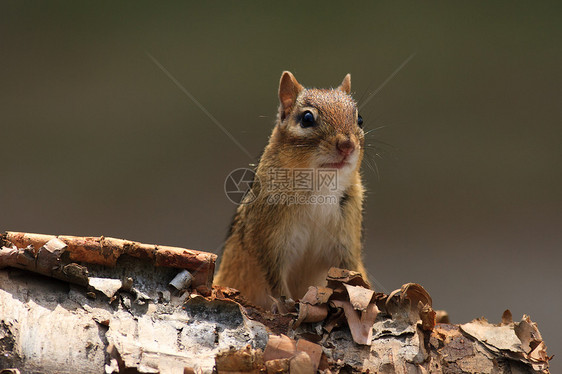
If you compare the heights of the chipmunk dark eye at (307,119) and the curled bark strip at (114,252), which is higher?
the chipmunk dark eye at (307,119)

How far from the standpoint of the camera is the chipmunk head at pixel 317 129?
218 cm

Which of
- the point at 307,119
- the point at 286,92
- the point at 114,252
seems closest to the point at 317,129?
the point at 307,119

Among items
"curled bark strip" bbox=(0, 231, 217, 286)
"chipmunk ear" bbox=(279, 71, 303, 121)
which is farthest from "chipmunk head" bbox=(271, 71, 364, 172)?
"curled bark strip" bbox=(0, 231, 217, 286)

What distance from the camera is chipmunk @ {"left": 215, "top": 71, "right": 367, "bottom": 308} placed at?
2268mm

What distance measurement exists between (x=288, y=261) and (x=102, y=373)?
1.16 metres

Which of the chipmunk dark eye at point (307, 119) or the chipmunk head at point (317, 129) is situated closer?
the chipmunk head at point (317, 129)

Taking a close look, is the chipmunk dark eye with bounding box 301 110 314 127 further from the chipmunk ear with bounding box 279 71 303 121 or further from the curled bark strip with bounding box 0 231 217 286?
the curled bark strip with bounding box 0 231 217 286

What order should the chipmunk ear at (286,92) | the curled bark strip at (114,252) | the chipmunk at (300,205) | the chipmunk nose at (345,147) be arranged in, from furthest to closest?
the chipmunk ear at (286,92), the chipmunk at (300,205), the chipmunk nose at (345,147), the curled bark strip at (114,252)

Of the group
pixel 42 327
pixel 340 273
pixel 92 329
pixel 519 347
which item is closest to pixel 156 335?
pixel 92 329

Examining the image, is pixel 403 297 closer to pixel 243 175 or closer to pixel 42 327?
pixel 42 327

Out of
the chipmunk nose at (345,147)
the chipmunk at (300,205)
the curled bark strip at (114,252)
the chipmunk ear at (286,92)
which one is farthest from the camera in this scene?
the chipmunk ear at (286,92)

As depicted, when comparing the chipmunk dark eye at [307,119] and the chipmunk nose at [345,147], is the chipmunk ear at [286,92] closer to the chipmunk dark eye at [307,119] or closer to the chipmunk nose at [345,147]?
the chipmunk dark eye at [307,119]

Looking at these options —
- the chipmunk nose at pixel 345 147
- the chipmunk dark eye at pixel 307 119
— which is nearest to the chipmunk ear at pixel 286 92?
the chipmunk dark eye at pixel 307 119

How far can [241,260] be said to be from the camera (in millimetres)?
2471
